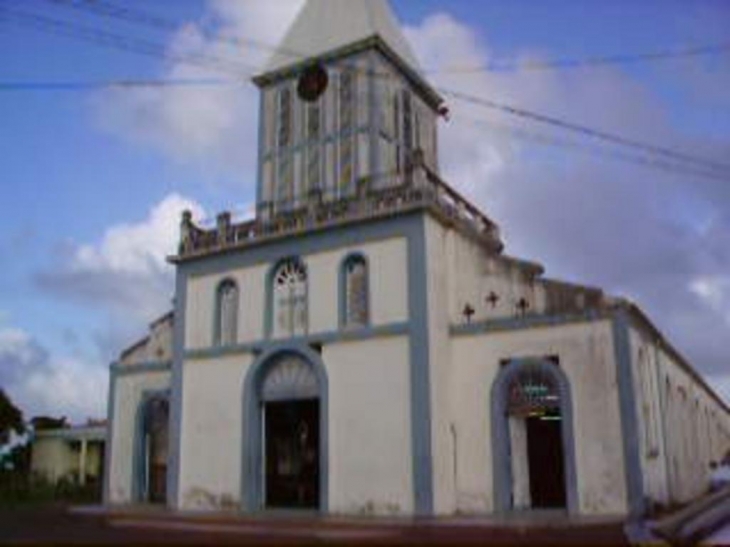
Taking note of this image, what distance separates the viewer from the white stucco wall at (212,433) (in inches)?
852

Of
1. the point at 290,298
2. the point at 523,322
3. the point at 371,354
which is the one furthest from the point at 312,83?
the point at 523,322

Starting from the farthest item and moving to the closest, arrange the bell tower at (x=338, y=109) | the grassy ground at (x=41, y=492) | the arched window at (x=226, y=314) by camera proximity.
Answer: the grassy ground at (x=41, y=492)
the bell tower at (x=338, y=109)
the arched window at (x=226, y=314)

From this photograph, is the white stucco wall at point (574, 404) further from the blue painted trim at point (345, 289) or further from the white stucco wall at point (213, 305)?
the white stucco wall at point (213, 305)

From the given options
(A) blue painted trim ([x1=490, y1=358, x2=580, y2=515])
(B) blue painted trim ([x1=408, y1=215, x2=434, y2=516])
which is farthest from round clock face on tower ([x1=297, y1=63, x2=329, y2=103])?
(A) blue painted trim ([x1=490, y1=358, x2=580, y2=515])

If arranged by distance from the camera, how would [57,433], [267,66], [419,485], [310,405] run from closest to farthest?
[419,485], [310,405], [267,66], [57,433]

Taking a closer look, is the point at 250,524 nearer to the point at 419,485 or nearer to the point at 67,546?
the point at 419,485

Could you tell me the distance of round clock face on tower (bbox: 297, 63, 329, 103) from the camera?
24797mm

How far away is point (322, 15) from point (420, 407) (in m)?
13.7

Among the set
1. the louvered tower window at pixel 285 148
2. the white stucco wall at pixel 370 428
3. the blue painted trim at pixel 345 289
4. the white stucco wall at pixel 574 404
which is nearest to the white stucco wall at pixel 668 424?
the white stucco wall at pixel 574 404

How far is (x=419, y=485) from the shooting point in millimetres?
18562

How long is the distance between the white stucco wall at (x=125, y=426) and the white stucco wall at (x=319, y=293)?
9.47 feet

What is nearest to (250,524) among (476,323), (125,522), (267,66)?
(125,522)

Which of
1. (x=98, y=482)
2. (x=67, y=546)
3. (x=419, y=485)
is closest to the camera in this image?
(x=67, y=546)

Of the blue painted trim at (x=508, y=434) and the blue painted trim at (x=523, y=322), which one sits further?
the blue painted trim at (x=523, y=322)
